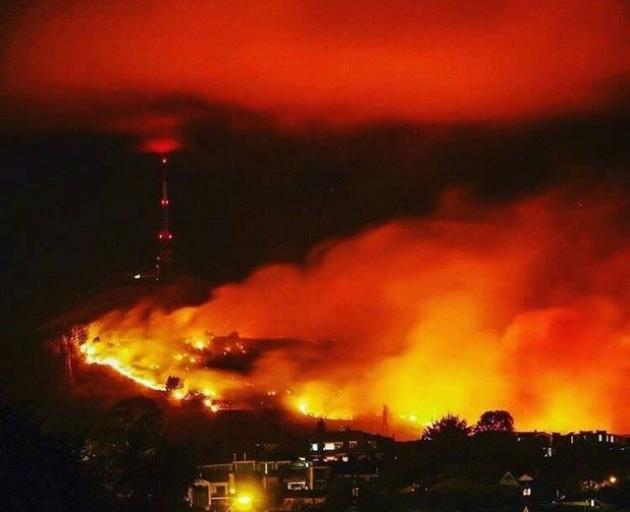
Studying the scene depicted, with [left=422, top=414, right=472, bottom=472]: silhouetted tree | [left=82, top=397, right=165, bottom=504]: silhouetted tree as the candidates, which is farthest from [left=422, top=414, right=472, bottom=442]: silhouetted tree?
[left=82, top=397, right=165, bottom=504]: silhouetted tree

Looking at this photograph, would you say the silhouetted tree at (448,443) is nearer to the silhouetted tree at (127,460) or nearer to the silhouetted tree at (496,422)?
the silhouetted tree at (496,422)

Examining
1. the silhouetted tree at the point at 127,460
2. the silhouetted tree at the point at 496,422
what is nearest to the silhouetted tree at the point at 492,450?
the silhouetted tree at the point at 496,422

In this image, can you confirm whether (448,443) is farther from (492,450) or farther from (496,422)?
(496,422)

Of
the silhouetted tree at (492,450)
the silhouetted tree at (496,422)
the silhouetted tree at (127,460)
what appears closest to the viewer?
the silhouetted tree at (127,460)

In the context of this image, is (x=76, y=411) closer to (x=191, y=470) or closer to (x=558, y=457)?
(x=558, y=457)

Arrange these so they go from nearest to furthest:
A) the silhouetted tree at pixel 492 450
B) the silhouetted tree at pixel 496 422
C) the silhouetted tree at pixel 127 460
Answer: the silhouetted tree at pixel 127 460, the silhouetted tree at pixel 492 450, the silhouetted tree at pixel 496 422

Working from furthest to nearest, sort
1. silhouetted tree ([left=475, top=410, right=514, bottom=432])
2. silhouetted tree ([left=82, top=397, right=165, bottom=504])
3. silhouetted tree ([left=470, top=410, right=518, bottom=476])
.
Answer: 1. silhouetted tree ([left=475, top=410, right=514, bottom=432])
2. silhouetted tree ([left=470, top=410, right=518, bottom=476])
3. silhouetted tree ([left=82, top=397, right=165, bottom=504])

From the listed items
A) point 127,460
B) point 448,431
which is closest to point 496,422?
point 448,431

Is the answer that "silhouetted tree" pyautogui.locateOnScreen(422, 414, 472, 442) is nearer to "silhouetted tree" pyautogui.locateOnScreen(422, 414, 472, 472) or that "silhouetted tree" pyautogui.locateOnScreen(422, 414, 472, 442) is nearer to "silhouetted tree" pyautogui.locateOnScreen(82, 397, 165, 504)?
"silhouetted tree" pyautogui.locateOnScreen(422, 414, 472, 472)
